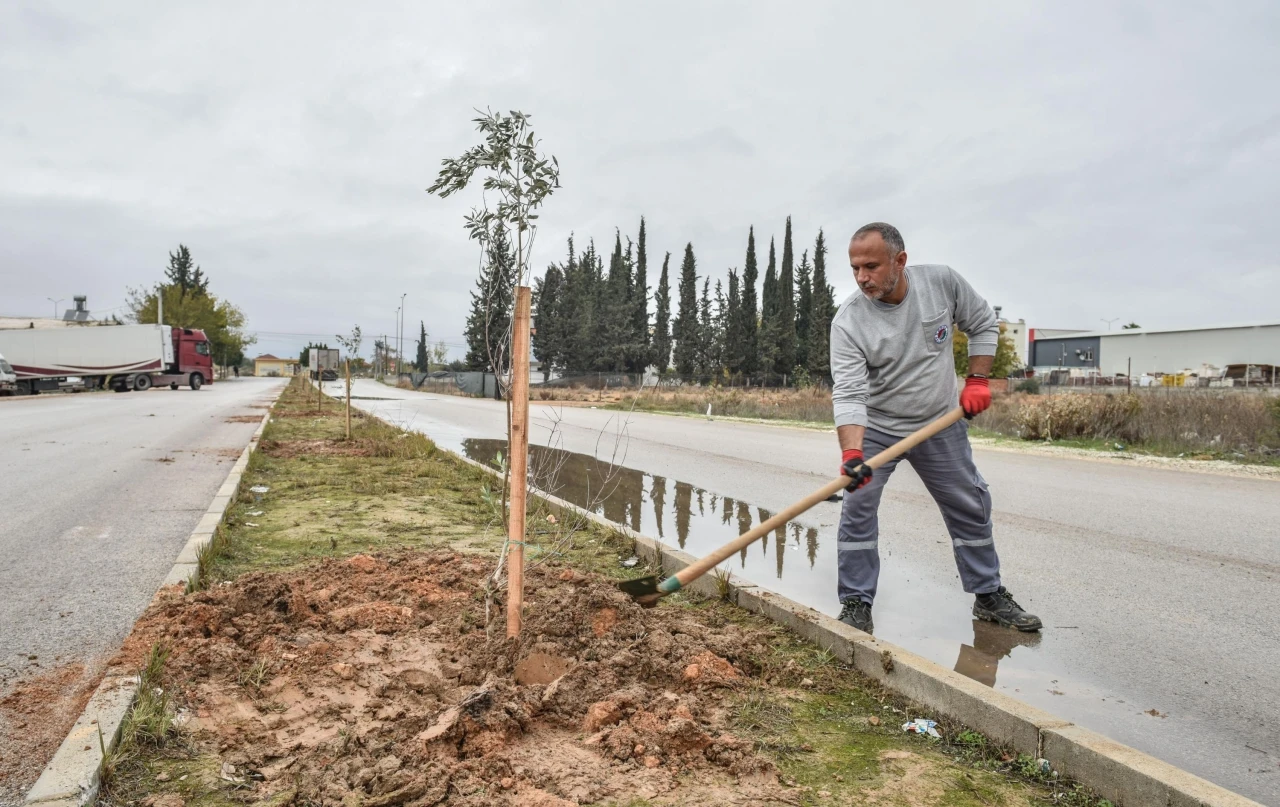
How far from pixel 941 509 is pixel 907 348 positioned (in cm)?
83

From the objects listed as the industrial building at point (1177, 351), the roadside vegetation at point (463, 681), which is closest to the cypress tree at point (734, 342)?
the industrial building at point (1177, 351)

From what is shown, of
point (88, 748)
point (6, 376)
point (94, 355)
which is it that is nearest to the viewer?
point (88, 748)

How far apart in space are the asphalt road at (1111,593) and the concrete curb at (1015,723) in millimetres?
534

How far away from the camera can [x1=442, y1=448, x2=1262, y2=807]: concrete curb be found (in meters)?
2.24

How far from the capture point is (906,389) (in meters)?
4.00

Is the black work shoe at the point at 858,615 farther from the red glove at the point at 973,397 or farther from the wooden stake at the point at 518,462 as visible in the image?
the wooden stake at the point at 518,462

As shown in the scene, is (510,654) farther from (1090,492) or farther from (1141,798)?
(1090,492)

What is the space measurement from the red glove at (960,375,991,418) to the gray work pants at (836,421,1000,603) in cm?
22

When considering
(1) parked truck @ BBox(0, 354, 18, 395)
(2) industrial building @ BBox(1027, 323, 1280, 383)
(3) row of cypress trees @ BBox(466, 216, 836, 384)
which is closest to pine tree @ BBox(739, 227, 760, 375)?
(3) row of cypress trees @ BBox(466, 216, 836, 384)

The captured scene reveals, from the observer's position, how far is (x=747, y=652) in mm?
3410

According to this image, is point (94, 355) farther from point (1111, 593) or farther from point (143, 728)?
point (1111, 593)

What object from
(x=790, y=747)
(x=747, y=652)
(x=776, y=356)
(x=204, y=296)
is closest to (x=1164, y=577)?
(x=747, y=652)

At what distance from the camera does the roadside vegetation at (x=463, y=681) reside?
241 cm

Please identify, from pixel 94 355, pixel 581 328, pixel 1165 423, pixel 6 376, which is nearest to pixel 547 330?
pixel 581 328
